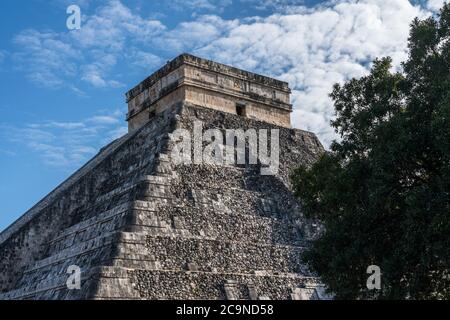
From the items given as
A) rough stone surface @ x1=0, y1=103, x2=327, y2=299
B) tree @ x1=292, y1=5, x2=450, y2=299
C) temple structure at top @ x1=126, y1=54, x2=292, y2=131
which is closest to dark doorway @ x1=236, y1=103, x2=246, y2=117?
temple structure at top @ x1=126, y1=54, x2=292, y2=131

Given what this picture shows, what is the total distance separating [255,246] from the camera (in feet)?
50.9

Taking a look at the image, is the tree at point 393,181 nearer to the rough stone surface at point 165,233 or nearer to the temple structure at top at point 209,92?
the rough stone surface at point 165,233

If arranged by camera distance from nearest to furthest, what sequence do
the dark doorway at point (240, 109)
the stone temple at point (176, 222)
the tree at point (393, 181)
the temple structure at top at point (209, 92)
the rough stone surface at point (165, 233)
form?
1. the tree at point (393, 181)
2. the rough stone surface at point (165, 233)
3. the stone temple at point (176, 222)
4. the temple structure at top at point (209, 92)
5. the dark doorway at point (240, 109)

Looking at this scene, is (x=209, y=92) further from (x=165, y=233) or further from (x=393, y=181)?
(x=393, y=181)

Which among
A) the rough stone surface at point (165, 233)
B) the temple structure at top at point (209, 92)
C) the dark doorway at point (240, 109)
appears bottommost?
the rough stone surface at point (165, 233)

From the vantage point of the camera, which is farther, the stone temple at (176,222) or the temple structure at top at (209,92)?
the temple structure at top at (209,92)

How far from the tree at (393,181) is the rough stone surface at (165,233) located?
9.26ft

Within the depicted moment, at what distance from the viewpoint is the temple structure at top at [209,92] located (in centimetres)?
1973

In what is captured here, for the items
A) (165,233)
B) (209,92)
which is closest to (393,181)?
(165,233)

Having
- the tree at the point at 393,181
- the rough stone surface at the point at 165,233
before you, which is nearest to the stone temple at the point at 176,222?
the rough stone surface at the point at 165,233

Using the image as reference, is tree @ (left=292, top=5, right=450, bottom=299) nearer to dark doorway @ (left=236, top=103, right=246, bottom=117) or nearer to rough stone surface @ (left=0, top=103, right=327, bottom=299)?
rough stone surface @ (left=0, top=103, right=327, bottom=299)

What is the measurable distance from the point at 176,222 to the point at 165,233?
54cm

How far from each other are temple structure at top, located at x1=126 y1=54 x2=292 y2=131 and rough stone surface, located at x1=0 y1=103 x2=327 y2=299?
88 centimetres

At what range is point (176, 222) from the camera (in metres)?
14.6
